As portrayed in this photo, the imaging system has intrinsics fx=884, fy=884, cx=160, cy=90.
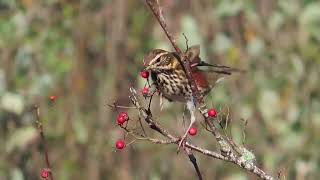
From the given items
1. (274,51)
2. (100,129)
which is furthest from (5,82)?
(274,51)

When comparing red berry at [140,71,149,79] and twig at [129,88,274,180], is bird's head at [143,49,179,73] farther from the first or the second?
twig at [129,88,274,180]

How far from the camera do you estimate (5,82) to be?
19.7 feet

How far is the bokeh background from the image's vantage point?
6.17 m

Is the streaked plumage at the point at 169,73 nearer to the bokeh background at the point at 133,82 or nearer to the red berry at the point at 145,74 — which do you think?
the red berry at the point at 145,74

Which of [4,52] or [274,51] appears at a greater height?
[274,51]

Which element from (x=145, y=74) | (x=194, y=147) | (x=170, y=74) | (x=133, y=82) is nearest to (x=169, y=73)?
(x=170, y=74)

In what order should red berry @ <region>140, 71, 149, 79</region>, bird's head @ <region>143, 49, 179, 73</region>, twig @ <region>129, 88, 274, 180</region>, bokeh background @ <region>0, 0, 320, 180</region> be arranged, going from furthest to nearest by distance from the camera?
bokeh background @ <region>0, 0, 320, 180</region>, bird's head @ <region>143, 49, 179, 73</region>, red berry @ <region>140, 71, 149, 79</region>, twig @ <region>129, 88, 274, 180</region>

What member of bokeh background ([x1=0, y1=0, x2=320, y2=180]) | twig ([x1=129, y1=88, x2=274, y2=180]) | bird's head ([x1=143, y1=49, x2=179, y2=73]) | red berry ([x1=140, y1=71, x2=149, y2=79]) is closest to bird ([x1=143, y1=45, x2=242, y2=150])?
bird's head ([x1=143, y1=49, x2=179, y2=73])

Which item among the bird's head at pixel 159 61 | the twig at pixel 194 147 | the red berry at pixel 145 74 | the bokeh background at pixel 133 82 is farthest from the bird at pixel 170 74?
the bokeh background at pixel 133 82

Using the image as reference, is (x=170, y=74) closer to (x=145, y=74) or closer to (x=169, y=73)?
(x=169, y=73)

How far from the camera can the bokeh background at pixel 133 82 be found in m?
6.17

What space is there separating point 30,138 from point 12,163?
0.75 ft

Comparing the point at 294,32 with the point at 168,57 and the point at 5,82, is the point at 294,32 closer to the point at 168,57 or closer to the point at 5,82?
the point at 5,82

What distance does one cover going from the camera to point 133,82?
5879mm
